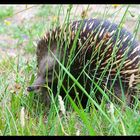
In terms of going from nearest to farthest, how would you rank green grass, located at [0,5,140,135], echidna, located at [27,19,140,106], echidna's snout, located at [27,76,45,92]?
1. green grass, located at [0,5,140,135]
2. echidna's snout, located at [27,76,45,92]
3. echidna, located at [27,19,140,106]

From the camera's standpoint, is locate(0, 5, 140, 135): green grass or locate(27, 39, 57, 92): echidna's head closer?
locate(0, 5, 140, 135): green grass

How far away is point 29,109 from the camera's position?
2.73m

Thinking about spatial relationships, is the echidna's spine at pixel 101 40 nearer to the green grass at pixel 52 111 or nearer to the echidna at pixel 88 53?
the echidna at pixel 88 53

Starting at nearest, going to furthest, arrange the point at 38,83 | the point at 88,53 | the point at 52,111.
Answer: the point at 52,111, the point at 38,83, the point at 88,53

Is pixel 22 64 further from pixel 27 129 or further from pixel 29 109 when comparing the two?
pixel 27 129

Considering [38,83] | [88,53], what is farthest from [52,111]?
[88,53]

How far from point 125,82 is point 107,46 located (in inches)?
12.9

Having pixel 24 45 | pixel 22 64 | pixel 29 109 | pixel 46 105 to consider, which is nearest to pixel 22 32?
pixel 24 45

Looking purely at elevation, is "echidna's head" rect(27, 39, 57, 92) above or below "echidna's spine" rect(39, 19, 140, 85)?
below

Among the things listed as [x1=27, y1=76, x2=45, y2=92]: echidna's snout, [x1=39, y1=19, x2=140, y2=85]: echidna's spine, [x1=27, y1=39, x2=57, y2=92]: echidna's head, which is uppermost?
[x1=39, y1=19, x2=140, y2=85]: echidna's spine

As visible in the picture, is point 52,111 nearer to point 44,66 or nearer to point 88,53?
point 44,66

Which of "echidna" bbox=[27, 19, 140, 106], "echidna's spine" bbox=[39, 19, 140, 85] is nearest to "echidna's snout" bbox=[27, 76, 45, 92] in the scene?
"echidna" bbox=[27, 19, 140, 106]

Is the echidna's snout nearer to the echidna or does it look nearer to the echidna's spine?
the echidna

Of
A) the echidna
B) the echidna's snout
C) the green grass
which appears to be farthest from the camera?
the echidna
